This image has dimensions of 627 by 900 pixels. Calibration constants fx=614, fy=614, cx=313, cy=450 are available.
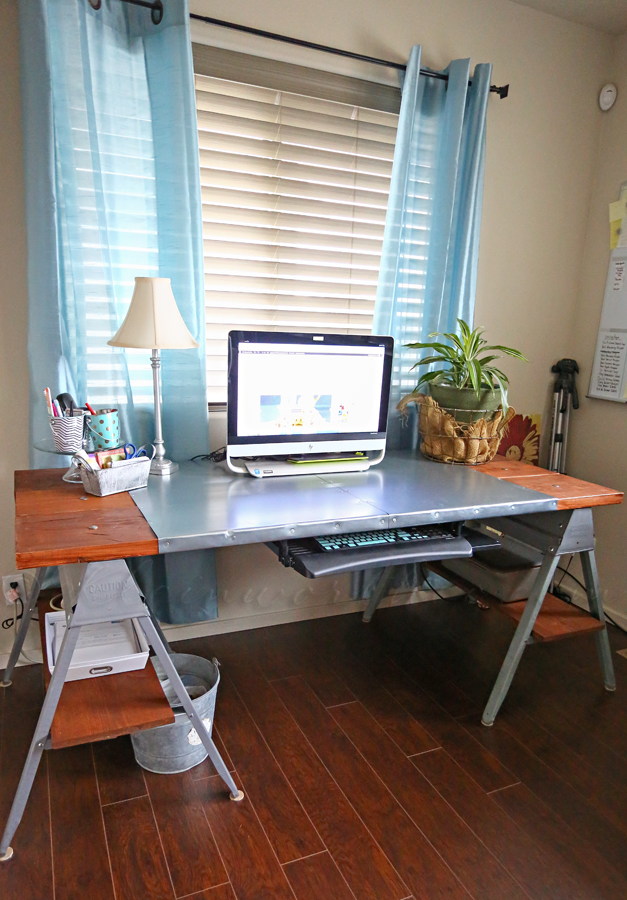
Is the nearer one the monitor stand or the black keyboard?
the black keyboard

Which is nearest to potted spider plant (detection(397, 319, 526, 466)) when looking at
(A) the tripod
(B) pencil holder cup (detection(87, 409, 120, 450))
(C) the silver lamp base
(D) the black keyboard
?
(D) the black keyboard

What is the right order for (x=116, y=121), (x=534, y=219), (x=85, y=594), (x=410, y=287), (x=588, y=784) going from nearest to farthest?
(x=85, y=594) < (x=588, y=784) < (x=116, y=121) < (x=410, y=287) < (x=534, y=219)

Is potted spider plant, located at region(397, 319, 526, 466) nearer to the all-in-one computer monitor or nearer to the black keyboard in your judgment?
the all-in-one computer monitor

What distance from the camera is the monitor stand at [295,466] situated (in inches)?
75.5

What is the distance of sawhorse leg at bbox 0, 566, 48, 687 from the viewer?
1803mm

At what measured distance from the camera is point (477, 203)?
2.35 metres

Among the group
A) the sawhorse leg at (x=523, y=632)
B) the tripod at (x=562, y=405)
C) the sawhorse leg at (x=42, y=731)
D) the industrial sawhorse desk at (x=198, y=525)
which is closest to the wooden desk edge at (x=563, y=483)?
the industrial sawhorse desk at (x=198, y=525)

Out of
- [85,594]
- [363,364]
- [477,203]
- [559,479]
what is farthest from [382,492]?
[477,203]

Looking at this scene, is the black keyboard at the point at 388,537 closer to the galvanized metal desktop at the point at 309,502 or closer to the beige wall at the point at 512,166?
the galvanized metal desktop at the point at 309,502

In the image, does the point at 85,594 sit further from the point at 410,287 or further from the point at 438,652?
the point at 410,287

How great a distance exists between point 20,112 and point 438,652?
2.28 m

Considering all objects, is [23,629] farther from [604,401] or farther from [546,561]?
[604,401]

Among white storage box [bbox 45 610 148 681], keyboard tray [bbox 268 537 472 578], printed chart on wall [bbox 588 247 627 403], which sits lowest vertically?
white storage box [bbox 45 610 148 681]

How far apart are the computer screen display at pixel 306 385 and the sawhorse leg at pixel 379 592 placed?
68cm
